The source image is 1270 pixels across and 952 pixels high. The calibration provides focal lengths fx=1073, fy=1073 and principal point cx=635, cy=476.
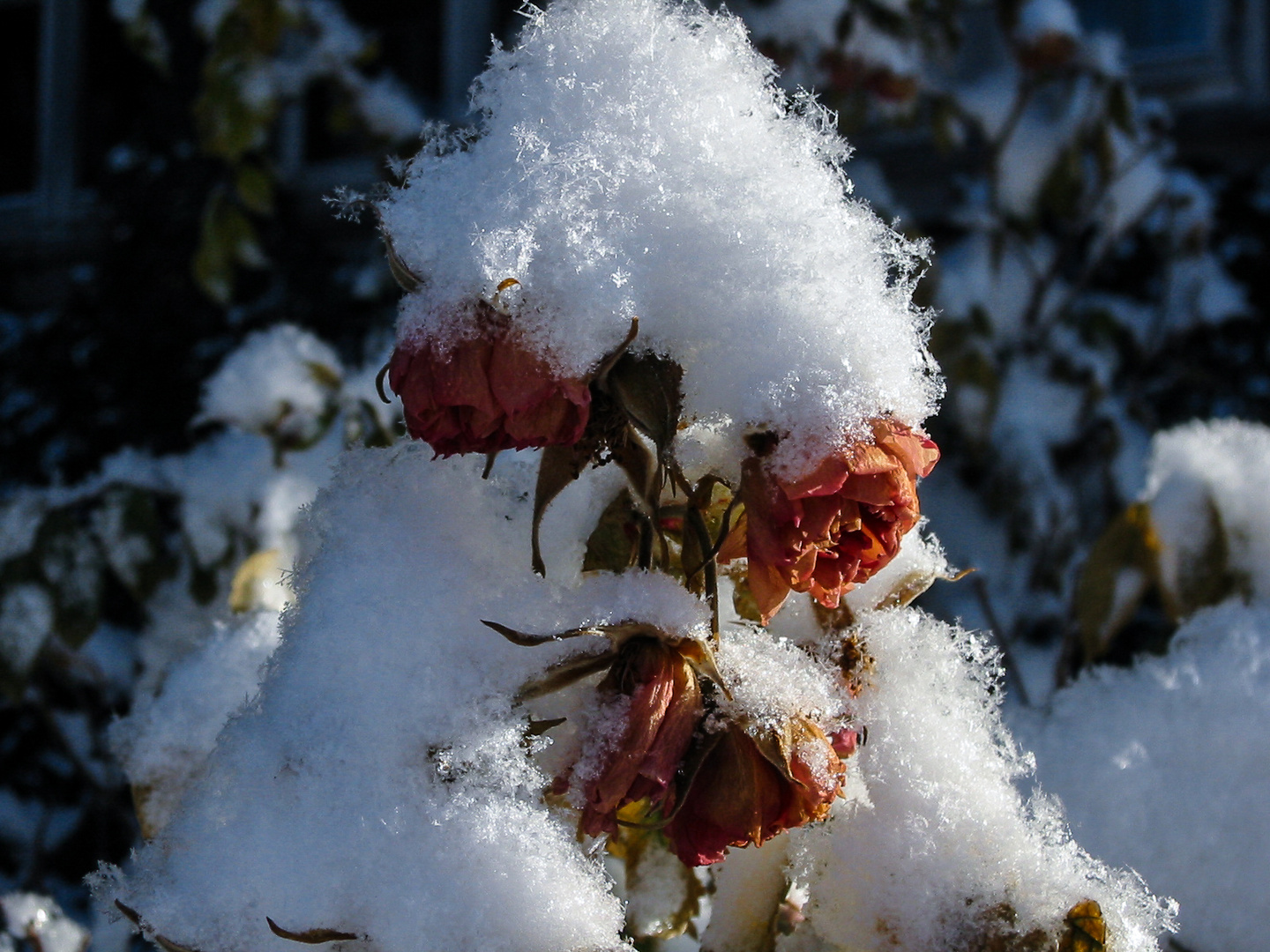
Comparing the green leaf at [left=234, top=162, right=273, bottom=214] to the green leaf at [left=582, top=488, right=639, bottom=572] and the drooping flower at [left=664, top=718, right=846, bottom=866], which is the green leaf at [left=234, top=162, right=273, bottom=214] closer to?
the green leaf at [left=582, top=488, right=639, bottom=572]

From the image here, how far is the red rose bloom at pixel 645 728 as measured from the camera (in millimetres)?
462

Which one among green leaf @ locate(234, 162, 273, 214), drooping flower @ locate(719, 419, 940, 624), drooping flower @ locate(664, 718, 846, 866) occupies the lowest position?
green leaf @ locate(234, 162, 273, 214)

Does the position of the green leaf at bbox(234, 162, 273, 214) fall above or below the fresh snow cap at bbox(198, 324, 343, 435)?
below

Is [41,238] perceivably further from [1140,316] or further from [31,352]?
[1140,316]

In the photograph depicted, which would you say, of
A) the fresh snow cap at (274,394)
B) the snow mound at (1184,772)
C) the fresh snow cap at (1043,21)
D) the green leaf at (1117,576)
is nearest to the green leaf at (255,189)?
the fresh snow cap at (274,394)

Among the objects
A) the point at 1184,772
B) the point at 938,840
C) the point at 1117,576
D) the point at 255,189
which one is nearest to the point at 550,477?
the point at 938,840

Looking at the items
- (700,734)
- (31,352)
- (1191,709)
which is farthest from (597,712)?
(31,352)

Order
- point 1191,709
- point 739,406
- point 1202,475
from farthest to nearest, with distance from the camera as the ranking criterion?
point 1202,475, point 1191,709, point 739,406

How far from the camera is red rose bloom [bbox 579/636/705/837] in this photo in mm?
462

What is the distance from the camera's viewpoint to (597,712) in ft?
1.61

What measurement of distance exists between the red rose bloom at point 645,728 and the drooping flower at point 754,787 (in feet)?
0.05

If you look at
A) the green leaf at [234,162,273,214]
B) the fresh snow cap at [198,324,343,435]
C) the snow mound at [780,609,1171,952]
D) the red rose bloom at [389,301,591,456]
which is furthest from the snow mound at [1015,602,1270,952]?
the green leaf at [234,162,273,214]

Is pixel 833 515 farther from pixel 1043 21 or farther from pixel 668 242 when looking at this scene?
pixel 1043 21

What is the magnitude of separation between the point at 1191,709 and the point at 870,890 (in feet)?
1.27
